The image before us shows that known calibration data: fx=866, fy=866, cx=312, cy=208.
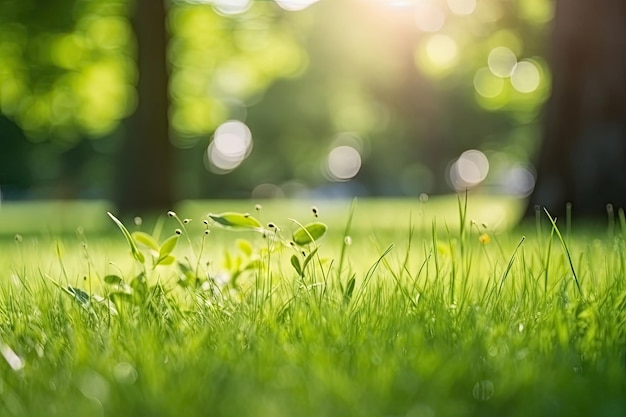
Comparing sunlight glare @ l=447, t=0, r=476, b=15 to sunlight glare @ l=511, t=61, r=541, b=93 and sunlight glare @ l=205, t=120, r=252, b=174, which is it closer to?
sunlight glare @ l=511, t=61, r=541, b=93

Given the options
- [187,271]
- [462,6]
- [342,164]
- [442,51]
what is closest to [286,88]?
[442,51]

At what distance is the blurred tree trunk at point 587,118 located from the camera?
25.0 feet

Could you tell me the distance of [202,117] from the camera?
23.6 m

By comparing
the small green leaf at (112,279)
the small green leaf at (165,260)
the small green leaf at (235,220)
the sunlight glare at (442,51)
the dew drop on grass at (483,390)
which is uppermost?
the sunlight glare at (442,51)

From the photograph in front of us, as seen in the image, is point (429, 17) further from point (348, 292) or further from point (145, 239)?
point (348, 292)

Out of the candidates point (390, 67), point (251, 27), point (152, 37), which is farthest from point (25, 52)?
point (390, 67)

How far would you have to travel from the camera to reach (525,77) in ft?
82.7

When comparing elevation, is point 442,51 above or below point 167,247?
above

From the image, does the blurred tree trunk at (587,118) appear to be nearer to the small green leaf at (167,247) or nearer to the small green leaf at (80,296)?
the small green leaf at (167,247)

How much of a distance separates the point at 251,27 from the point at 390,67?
1123 centimetres

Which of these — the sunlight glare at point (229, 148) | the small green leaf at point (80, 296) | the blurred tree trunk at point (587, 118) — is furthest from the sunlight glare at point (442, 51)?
the sunlight glare at point (229, 148)

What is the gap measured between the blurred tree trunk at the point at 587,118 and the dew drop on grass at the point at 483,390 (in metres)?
6.14

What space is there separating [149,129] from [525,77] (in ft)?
54.1

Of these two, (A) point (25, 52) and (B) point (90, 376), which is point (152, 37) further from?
(B) point (90, 376)
